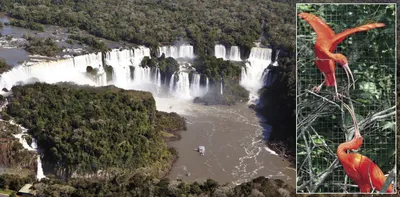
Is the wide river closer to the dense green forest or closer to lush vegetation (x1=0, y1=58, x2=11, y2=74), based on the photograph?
lush vegetation (x1=0, y1=58, x2=11, y2=74)

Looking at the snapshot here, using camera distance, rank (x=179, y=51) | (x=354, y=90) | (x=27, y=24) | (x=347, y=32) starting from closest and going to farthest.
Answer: (x=347, y=32)
(x=354, y=90)
(x=179, y=51)
(x=27, y=24)

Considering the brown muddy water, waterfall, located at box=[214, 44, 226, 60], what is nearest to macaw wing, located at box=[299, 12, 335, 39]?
the brown muddy water

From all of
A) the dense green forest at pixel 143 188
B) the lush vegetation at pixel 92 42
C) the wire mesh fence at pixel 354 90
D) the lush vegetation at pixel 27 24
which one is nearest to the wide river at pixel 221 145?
the dense green forest at pixel 143 188

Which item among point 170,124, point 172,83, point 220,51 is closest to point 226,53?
point 220,51

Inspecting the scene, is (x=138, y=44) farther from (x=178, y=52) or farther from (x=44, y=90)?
(x=44, y=90)

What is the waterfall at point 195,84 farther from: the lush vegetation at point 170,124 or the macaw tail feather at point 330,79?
the macaw tail feather at point 330,79

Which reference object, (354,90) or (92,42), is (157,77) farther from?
(354,90)
